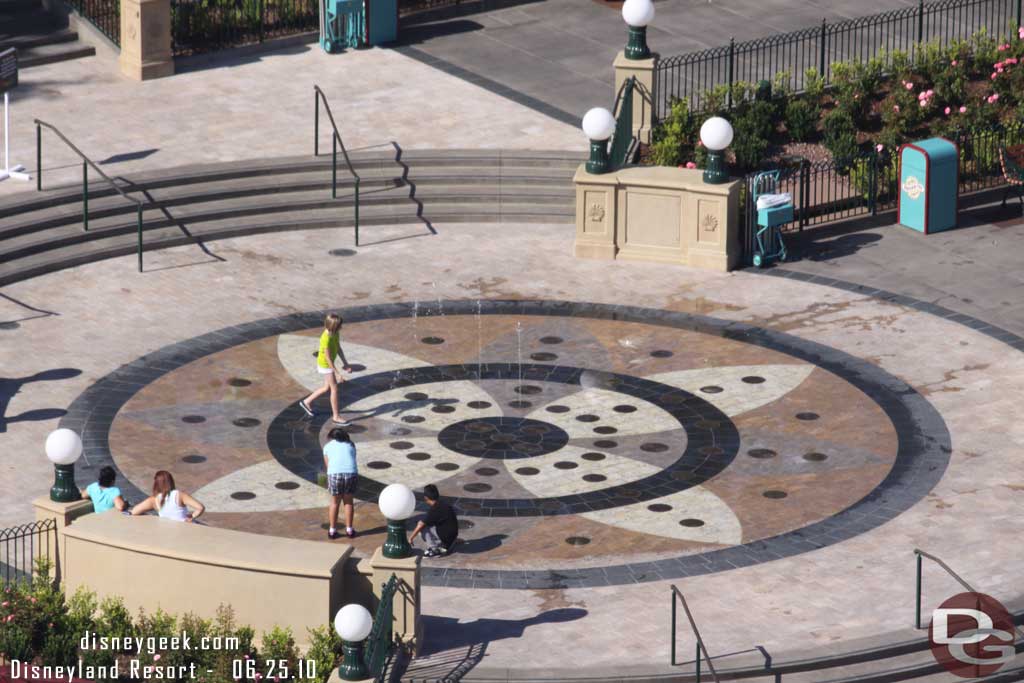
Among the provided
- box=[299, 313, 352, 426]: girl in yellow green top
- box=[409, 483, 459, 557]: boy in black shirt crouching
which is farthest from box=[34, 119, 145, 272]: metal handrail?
box=[409, 483, 459, 557]: boy in black shirt crouching

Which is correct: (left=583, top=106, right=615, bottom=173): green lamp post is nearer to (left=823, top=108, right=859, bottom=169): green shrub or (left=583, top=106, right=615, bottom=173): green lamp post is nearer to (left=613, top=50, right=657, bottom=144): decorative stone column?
(left=613, top=50, right=657, bottom=144): decorative stone column

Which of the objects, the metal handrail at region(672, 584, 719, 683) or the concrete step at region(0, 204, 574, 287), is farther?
the concrete step at region(0, 204, 574, 287)

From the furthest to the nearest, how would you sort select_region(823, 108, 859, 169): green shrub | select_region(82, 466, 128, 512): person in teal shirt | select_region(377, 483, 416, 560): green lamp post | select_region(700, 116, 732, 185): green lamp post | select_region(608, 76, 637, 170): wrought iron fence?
select_region(823, 108, 859, 169): green shrub < select_region(608, 76, 637, 170): wrought iron fence < select_region(700, 116, 732, 185): green lamp post < select_region(82, 466, 128, 512): person in teal shirt < select_region(377, 483, 416, 560): green lamp post

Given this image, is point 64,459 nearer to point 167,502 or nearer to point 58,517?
point 58,517

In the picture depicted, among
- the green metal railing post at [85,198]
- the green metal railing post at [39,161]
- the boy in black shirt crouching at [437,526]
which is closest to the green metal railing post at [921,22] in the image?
the green metal railing post at [85,198]

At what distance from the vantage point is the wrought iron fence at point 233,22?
145 ft

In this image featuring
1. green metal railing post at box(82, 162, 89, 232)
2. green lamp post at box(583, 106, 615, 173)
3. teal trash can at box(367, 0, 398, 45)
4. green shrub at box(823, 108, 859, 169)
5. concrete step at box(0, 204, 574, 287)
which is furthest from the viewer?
teal trash can at box(367, 0, 398, 45)

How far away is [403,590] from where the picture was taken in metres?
24.2

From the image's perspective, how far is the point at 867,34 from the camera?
44.4m

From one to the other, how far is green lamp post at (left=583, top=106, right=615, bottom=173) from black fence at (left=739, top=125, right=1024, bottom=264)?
7.81ft

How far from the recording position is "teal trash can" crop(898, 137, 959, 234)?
124 ft

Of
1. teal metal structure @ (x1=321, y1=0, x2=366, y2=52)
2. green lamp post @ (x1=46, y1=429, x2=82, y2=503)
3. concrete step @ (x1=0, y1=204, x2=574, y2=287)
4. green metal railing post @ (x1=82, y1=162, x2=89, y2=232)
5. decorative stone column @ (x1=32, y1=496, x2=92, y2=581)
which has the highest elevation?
teal metal structure @ (x1=321, y1=0, x2=366, y2=52)

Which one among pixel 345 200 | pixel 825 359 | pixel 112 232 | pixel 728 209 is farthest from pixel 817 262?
pixel 112 232

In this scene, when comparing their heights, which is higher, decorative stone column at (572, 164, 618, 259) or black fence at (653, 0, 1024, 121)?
black fence at (653, 0, 1024, 121)
